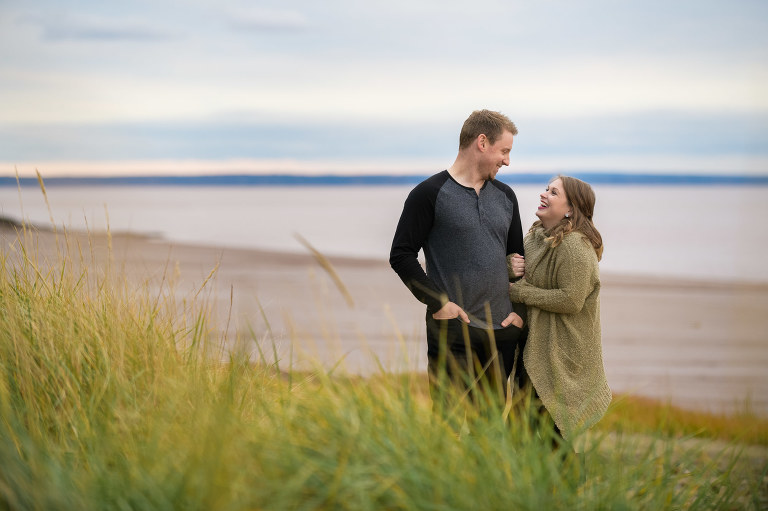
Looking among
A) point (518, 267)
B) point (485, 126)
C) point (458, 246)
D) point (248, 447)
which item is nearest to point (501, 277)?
point (518, 267)

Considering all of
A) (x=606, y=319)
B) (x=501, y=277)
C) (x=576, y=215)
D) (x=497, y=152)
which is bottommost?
(x=606, y=319)

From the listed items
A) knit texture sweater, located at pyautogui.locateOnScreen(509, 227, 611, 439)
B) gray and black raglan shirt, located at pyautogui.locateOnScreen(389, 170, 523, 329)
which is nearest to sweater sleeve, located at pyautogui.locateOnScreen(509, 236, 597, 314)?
knit texture sweater, located at pyautogui.locateOnScreen(509, 227, 611, 439)

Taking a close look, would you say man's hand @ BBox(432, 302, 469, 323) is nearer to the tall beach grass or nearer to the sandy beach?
the sandy beach

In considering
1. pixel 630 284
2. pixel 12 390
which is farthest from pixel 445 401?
pixel 630 284

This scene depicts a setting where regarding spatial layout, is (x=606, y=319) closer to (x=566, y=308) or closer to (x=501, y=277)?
(x=501, y=277)

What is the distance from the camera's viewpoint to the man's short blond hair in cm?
439

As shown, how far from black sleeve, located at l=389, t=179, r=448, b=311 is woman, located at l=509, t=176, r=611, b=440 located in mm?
560

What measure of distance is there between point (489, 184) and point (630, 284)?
55.8 ft

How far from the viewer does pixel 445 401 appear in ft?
12.1

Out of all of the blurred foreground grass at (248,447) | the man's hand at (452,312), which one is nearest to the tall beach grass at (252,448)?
the blurred foreground grass at (248,447)

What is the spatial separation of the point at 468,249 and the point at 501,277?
246 millimetres

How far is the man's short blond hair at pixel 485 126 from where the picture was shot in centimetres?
439

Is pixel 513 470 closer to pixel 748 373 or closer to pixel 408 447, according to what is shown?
pixel 408 447

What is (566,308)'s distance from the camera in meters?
4.24
